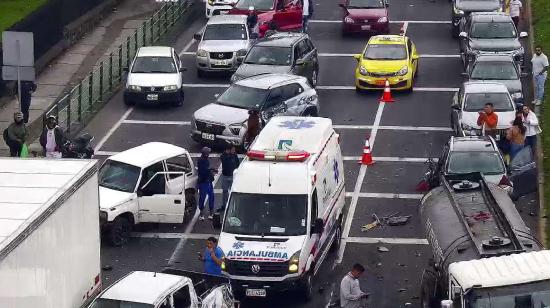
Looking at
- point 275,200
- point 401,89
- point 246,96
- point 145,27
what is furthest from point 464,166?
point 145,27

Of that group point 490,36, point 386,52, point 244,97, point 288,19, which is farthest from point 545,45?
point 244,97

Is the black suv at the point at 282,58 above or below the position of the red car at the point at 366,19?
above

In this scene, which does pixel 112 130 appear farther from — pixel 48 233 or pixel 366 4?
pixel 48 233

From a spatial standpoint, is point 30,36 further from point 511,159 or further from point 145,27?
point 145,27

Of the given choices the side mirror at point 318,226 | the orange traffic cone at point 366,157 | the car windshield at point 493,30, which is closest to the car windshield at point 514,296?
the side mirror at point 318,226

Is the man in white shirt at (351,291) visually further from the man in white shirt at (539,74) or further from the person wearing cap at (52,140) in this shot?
the man in white shirt at (539,74)

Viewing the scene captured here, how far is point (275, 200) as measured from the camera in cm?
2522

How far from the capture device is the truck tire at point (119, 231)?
1090 inches

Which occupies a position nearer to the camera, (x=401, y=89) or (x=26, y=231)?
(x=26, y=231)

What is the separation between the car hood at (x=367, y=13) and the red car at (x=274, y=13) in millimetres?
1812

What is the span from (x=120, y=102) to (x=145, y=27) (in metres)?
5.48

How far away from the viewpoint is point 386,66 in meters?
39.6

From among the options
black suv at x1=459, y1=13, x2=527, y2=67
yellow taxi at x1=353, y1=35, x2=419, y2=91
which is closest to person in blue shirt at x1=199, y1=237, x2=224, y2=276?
yellow taxi at x1=353, y1=35, x2=419, y2=91

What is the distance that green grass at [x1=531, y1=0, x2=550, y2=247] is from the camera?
30717 mm
